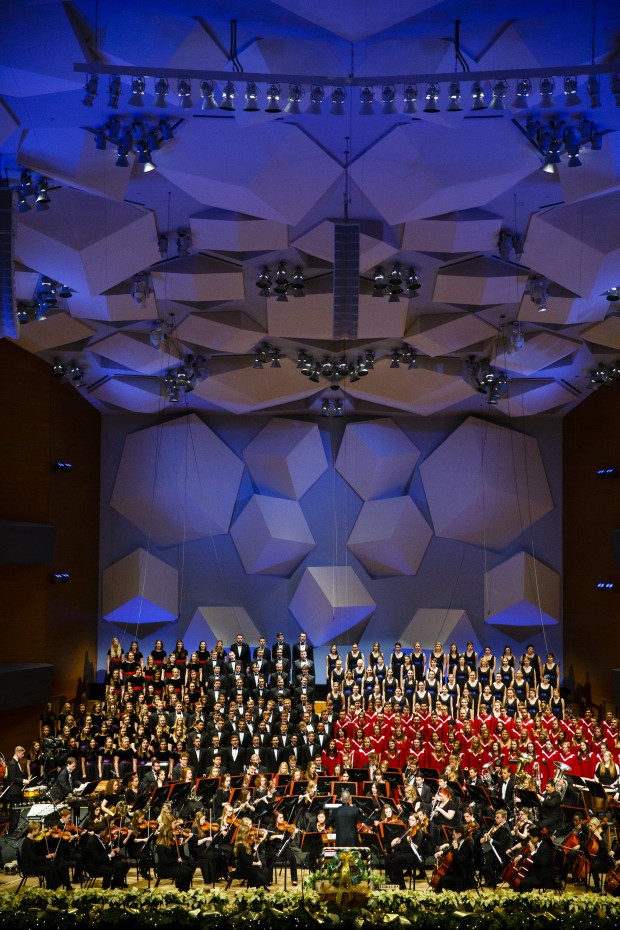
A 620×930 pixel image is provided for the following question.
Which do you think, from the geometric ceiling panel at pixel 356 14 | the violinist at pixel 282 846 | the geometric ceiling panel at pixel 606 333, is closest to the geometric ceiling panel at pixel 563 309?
the geometric ceiling panel at pixel 606 333

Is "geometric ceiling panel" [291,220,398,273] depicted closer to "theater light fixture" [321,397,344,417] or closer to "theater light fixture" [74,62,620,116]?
"theater light fixture" [74,62,620,116]

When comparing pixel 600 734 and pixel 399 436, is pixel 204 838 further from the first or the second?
pixel 399 436

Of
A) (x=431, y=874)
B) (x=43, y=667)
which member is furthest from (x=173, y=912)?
(x=43, y=667)

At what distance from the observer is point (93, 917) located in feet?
25.2

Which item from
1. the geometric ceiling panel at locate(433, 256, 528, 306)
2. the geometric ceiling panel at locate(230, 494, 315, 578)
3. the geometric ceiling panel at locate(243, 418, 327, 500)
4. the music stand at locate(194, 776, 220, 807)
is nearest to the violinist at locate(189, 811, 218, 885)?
the music stand at locate(194, 776, 220, 807)

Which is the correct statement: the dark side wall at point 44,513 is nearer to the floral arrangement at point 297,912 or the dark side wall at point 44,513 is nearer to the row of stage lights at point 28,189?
the row of stage lights at point 28,189

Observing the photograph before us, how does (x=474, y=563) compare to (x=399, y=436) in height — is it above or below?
below

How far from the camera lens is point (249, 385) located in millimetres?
18453

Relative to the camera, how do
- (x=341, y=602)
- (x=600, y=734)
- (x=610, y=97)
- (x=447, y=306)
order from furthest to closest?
(x=341, y=602)
(x=447, y=306)
(x=600, y=734)
(x=610, y=97)

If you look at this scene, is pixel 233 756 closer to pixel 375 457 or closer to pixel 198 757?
pixel 198 757

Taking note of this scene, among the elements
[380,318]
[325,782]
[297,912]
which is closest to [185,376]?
[380,318]

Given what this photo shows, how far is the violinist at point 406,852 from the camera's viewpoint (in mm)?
10008

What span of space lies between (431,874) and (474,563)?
1081cm

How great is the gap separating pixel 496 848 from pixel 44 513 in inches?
400
